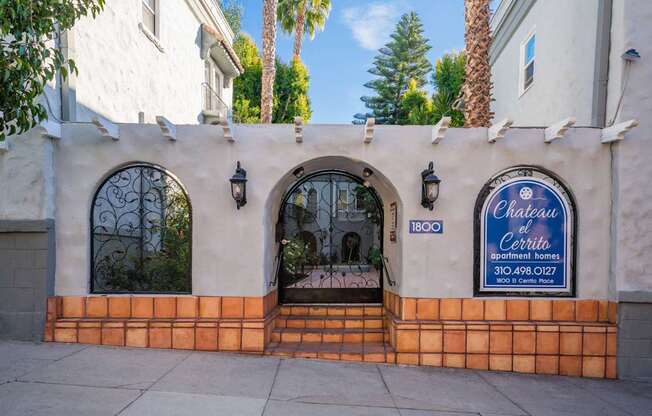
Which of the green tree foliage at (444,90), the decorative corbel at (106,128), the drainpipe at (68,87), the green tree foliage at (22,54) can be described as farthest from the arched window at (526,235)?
the green tree foliage at (444,90)

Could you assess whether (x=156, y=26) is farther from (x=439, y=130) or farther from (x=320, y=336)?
(x=320, y=336)

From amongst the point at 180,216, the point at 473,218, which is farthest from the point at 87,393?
the point at 473,218

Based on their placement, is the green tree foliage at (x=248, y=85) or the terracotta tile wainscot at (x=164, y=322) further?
the green tree foliage at (x=248, y=85)

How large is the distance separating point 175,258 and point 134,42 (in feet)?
15.6

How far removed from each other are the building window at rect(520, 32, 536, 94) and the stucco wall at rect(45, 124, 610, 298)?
4510 millimetres

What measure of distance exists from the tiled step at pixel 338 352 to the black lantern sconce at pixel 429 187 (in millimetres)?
2090

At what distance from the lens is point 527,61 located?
900cm

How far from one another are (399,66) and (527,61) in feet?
80.4

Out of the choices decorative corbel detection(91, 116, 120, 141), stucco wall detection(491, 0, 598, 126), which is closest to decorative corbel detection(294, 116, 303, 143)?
decorative corbel detection(91, 116, 120, 141)

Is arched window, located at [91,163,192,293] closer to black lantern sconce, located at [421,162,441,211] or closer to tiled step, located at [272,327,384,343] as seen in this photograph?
tiled step, located at [272,327,384,343]

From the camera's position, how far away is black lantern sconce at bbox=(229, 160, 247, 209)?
4898 millimetres

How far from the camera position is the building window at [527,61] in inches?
342

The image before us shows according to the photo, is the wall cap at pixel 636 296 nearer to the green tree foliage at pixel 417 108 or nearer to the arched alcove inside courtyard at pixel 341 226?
the arched alcove inside courtyard at pixel 341 226

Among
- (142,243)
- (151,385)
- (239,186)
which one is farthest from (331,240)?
(151,385)
